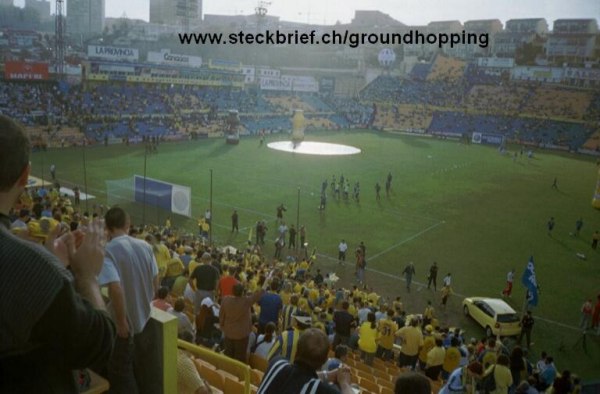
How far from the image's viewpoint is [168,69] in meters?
68.9

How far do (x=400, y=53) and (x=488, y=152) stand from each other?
64.7 m

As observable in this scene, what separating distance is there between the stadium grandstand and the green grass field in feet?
2.02

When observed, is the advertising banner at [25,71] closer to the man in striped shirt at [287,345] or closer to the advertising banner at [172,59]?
the advertising banner at [172,59]

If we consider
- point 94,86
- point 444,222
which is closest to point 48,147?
point 94,86

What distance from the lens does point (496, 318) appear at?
1605 centimetres

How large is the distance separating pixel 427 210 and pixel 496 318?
16.0 m

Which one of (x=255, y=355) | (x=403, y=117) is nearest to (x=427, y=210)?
→ (x=255, y=355)

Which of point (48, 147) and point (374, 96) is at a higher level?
point (374, 96)

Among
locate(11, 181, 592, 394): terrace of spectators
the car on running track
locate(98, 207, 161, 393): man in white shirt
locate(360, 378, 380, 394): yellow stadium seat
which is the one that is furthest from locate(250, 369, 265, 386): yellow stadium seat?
the car on running track

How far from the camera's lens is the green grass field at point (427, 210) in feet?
66.2

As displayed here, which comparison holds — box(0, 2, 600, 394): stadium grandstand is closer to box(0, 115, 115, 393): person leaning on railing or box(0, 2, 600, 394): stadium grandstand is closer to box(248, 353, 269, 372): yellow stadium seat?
box(248, 353, 269, 372): yellow stadium seat

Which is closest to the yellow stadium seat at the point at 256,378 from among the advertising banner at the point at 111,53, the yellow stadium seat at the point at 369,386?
the yellow stadium seat at the point at 369,386

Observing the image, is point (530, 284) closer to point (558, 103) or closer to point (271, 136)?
point (271, 136)

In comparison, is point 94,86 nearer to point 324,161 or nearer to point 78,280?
point 324,161
